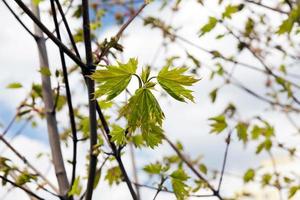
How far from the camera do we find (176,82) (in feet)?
3.62

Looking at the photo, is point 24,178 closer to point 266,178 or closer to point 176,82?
point 176,82

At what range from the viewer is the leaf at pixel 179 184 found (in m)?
1.66

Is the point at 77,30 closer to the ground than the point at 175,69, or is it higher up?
higher up

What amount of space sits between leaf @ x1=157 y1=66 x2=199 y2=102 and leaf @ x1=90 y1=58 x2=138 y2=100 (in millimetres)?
80

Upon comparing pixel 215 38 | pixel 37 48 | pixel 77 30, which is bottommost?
pixel 37 48

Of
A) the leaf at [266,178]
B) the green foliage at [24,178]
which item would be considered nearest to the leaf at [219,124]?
the green foliage at [24,178]

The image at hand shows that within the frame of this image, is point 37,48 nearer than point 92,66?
No

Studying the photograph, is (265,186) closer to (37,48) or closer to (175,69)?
(37,48)

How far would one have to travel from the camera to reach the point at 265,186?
158 inches

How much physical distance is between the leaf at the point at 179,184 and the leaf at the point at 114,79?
2.23 ft

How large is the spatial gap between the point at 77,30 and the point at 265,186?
224 cm

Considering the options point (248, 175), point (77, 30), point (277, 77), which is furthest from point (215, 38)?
point (248, 175)

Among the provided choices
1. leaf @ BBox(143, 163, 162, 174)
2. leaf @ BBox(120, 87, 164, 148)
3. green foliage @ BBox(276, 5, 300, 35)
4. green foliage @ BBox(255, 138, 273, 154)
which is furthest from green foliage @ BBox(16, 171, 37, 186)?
green foliage @ BBox(255, 138, 273, 154)

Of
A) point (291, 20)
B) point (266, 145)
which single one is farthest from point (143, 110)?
point (266, 145)
